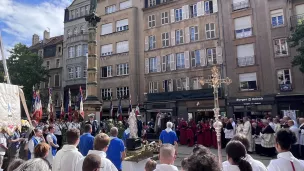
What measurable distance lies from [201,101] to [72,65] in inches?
825

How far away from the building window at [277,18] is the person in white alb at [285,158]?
2484 cm

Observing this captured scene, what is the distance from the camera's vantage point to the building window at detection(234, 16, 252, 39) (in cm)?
2683

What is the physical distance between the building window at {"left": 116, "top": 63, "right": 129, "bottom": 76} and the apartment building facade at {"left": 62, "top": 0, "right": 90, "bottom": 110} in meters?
5.44

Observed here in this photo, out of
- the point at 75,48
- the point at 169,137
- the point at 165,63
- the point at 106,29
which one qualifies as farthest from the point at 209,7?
the point at 169,137

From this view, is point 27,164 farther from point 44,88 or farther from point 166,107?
point 44,88

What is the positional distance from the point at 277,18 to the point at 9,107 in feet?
88.2

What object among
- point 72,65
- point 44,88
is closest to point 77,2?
point 72,65

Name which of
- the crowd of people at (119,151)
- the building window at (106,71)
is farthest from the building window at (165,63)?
the crowd of people at (119,151)

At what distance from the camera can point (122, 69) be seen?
34.0m

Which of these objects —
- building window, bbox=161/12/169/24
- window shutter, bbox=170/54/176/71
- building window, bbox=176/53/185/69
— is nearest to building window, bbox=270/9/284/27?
building window, bbox=176/53/185/69

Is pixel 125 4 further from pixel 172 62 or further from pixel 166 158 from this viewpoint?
pixel 166 158

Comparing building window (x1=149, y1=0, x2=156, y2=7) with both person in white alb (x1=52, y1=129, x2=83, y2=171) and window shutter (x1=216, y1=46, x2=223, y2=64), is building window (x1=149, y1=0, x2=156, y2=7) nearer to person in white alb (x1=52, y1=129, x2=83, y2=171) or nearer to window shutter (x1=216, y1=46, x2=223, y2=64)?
window shutter (x1=216, y1=46, x2=223, y2=64)

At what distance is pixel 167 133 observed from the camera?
9.72 metres

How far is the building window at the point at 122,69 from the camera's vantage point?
33.7m
